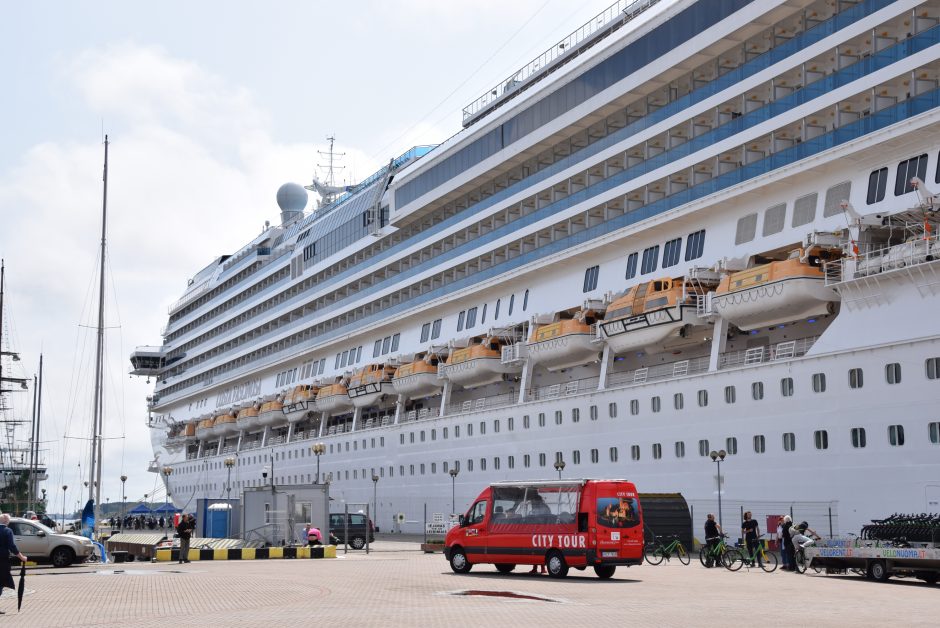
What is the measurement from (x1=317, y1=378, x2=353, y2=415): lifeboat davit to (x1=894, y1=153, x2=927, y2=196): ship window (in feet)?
116

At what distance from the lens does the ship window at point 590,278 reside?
39.9 meters

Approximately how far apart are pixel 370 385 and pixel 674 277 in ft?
77.0

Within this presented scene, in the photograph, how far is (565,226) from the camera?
4234 centimetres

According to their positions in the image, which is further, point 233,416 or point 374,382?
point 233,416

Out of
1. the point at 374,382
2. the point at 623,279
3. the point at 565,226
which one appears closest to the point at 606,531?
the point at 623,279

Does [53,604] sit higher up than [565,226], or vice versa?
[565,226]

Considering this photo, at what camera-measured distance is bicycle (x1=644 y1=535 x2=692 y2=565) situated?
28.3 metres

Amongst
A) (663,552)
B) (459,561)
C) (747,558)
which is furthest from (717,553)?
(459,561)

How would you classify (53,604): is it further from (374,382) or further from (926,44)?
(374,382)

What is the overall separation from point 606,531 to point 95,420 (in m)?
25.9

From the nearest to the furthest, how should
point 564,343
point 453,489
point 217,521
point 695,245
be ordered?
point 695,245 → point 564,343 → point 217,521 → point 453,489

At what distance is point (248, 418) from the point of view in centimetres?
7156

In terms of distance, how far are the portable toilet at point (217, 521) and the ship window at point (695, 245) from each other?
20.2 metres

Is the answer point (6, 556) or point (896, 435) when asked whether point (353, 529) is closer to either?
point (896, 435)
